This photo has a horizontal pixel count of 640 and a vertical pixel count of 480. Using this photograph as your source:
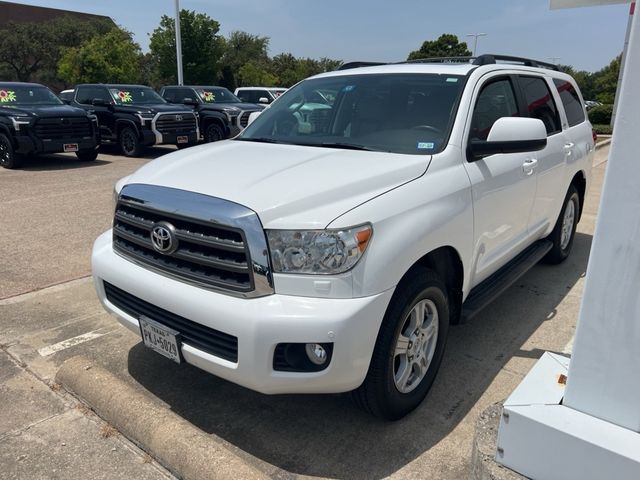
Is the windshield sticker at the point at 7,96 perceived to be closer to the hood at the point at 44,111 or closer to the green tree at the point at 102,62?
the hood at the point at 44,111

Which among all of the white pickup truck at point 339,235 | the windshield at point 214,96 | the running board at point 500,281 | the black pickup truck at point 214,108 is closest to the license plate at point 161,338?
the white pickup truck at point 339,235

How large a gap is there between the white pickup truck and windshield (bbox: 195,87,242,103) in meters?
12.4

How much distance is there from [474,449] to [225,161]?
1989mm

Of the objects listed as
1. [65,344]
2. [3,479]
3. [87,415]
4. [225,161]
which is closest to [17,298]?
[65,344]

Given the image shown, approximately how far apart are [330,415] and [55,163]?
38.9ft

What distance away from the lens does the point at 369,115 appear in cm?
352

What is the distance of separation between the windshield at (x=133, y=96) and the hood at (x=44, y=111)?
2.12 meters

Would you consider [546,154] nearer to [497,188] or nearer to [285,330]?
[497,188]

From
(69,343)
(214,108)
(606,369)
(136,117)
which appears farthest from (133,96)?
(606,369)

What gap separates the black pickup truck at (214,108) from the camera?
14539 mm

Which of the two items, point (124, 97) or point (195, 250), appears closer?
point (195, 250)

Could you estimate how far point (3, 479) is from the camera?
2.46 metres

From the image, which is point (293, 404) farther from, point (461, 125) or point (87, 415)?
point (461, 125)

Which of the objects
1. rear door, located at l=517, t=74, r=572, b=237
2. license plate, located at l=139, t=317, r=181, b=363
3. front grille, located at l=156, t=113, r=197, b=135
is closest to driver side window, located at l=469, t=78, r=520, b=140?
rear door, located at l=517, t=74, r=572, b=237
